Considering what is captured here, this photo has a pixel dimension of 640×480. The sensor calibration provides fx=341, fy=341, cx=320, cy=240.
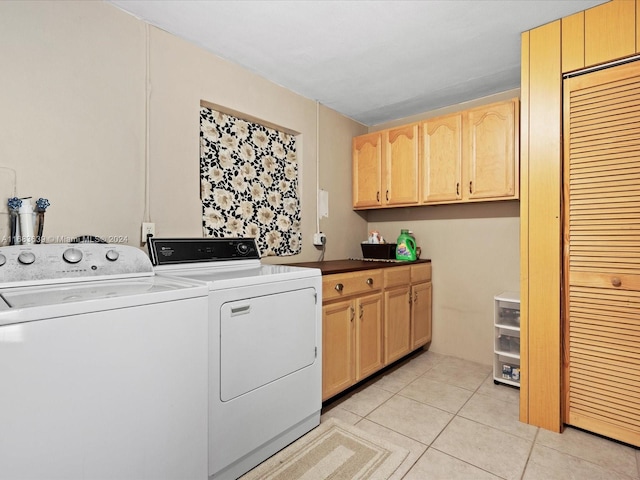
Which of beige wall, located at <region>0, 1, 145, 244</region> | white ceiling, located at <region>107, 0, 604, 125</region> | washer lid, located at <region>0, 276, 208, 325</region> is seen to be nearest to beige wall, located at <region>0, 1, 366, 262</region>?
beige wall, located at <region>0, 1, 145, 244</region>

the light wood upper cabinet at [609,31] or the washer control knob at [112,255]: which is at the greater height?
the light wood upper cabinet at [609,31]

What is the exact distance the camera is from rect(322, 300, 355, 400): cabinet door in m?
2.17

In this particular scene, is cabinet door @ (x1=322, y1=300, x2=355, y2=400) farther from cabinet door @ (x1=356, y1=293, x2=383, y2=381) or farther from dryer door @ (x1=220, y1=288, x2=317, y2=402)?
dryer door @ (x1=220, y1=288, x2=317, y2=402)

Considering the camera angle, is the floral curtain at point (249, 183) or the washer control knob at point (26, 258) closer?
the washer control knob at point (26, 258)

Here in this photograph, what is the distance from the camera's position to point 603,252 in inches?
72.8

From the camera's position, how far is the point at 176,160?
2078 mm

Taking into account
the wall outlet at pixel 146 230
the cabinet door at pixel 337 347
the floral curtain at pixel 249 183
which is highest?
the floral curtain at pixel 249 183

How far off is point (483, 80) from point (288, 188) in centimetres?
174

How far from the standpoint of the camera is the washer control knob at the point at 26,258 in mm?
1337

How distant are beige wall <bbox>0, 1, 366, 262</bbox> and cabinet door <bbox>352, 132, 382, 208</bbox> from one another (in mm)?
1307

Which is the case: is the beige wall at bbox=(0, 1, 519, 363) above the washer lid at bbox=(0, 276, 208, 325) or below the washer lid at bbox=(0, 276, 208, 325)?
above

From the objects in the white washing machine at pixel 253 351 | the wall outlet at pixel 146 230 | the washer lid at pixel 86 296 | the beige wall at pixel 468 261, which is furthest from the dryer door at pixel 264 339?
the beige wall at pixel 468 261

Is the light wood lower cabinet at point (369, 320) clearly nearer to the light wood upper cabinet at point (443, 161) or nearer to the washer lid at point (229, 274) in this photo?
the washer lid at point (229, 274)

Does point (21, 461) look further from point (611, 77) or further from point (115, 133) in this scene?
point (611, 77)
